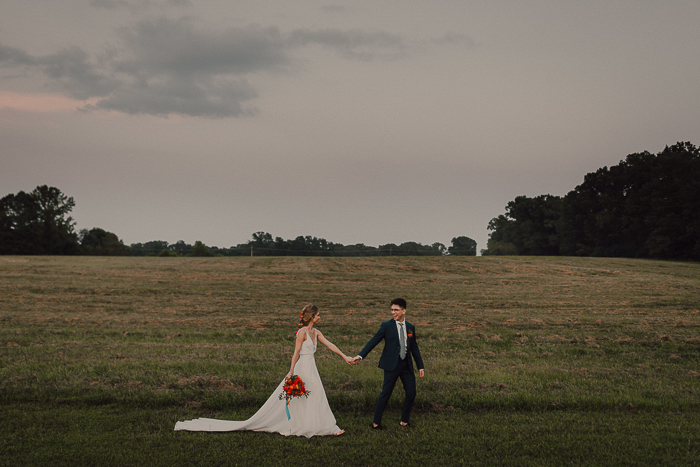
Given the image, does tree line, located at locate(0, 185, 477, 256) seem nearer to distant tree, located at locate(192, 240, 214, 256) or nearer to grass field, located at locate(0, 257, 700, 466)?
distant tree, located at locate(192, 240, 214, 256)

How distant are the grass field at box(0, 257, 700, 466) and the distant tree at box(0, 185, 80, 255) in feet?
214

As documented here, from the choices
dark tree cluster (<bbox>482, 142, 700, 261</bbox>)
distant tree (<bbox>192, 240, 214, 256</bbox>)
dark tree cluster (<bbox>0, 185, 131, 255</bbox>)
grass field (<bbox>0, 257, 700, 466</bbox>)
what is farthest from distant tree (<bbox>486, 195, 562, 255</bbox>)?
dark tree cluster (<bbox>0, 185, 131, 255</bbox>)

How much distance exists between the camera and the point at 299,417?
7863 millimetres

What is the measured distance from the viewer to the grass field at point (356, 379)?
718 cm

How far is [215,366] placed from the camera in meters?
12.0

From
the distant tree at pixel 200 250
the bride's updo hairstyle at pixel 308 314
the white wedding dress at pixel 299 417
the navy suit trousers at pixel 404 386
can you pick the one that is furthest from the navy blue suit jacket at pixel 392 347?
the distant tree at pixel 200 250

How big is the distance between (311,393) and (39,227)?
95764 mm

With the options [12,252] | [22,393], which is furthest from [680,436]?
[12,252]

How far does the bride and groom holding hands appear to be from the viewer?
7.82 m

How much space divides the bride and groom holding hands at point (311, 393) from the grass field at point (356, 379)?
279mm

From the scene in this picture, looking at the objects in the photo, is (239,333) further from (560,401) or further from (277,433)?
(560,401)

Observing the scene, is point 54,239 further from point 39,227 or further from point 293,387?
point 293,387

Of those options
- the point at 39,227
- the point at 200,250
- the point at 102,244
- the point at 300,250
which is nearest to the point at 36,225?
the point at 39,227

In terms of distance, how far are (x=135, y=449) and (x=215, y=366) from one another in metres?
4.91
